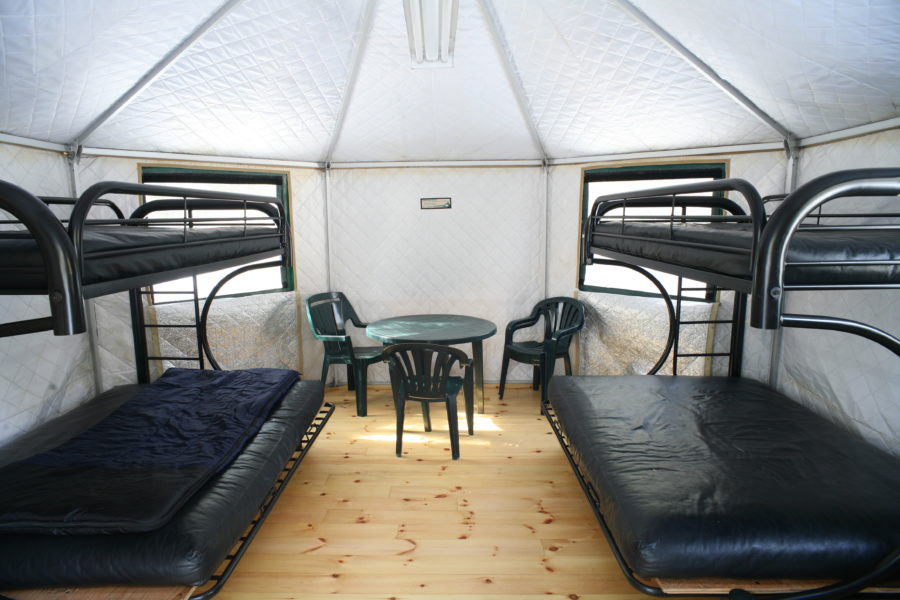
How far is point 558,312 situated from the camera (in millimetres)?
4754

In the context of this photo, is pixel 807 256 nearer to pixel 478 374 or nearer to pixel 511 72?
pixel 511 72

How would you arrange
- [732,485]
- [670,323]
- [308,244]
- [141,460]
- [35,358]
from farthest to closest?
1. [308,244]
2. [670,323]
3. [35,358]
4. [141,460]
5. [732,485]

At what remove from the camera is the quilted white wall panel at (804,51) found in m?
2.06

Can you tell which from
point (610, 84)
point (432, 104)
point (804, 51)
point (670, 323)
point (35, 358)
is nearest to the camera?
point (804, 51)

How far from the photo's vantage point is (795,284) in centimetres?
144

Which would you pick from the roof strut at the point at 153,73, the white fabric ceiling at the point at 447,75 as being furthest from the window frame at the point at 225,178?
the roof strut at the point at 153,73

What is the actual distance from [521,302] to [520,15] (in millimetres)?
2609

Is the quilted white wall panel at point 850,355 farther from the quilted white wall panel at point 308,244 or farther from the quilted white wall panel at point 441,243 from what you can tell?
the quilted white wall panel at point 308,244

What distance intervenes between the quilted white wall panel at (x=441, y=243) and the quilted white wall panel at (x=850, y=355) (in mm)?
2207

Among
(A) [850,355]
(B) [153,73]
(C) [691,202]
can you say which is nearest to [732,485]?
(A) [850,355]

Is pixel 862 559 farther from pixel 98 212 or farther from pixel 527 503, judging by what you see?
pixel 98 212

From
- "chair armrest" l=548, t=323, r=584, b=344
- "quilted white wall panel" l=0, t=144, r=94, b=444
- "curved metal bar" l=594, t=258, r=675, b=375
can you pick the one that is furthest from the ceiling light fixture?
"quilted white wall panel" l=0, t=144, r=94, b=444

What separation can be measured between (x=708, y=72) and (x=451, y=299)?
2.85 m

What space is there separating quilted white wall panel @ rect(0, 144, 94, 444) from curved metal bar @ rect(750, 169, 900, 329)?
3.76 metres
